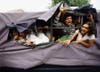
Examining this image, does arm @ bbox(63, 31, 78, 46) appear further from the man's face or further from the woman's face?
the man's face

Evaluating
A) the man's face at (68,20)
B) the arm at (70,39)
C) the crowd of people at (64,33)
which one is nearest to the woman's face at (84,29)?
the crowd of people at (64,33)

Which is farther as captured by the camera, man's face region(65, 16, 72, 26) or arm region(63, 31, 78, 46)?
man's face region(65, 16, 72, 26)

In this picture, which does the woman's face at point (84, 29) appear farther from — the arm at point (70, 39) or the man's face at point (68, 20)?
the man's face at point (68, 20)

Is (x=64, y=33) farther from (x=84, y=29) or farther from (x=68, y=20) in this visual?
(x=84, y=29)

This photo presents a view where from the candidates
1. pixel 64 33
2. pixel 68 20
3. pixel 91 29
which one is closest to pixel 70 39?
pixel 64 33

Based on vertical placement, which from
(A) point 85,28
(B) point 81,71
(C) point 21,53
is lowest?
(B) point 81,71

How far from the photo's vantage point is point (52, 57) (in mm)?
6316

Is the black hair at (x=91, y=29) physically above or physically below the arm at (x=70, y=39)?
above

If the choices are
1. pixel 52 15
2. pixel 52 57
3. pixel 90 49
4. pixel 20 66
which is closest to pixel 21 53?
pixel 20 66

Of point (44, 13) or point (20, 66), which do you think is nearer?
point (20, 66)

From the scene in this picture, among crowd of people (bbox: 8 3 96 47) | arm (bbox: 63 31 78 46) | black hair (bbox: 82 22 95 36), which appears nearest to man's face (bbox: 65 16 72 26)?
crowd of people (bbox: 8 3 96 47)

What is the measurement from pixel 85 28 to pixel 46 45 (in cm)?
97

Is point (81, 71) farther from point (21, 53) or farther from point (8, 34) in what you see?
point (8, 34)

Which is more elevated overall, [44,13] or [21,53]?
[44,13]
